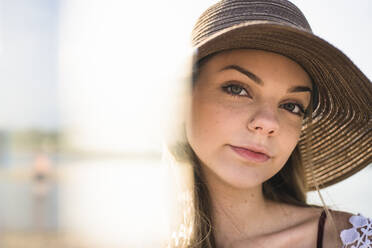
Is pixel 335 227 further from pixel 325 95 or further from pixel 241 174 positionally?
pixel 325 95

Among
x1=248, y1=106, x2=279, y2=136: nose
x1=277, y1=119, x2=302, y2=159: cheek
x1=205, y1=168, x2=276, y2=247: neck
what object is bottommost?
x1=205, y1=168, x2=276, y2=247: neck

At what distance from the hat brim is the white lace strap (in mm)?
263

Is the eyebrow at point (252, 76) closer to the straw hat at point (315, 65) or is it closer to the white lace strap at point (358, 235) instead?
the straw hat at point (315, 65)

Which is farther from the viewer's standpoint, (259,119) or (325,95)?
(325,95)

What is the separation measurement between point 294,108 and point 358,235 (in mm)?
604

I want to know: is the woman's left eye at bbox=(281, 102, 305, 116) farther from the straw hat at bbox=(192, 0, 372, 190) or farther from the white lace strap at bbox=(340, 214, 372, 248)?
the white lace strap at bbox=(340, 214, 372, 248)

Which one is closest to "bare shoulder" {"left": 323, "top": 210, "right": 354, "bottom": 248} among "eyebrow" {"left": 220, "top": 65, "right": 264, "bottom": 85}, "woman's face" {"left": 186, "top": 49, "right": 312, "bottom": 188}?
"woman's face" {"left": 186, "top": 49, "right": 312, "bottom": 188}

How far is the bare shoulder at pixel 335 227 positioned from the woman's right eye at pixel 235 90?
2.23ft

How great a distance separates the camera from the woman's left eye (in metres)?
1.97

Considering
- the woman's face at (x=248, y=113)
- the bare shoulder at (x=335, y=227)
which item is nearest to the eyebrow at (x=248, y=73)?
the woman's face at (x=248, y=113)

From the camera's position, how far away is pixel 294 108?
6.53ft

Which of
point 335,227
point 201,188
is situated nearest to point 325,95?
point 335,227

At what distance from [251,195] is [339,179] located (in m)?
0.60

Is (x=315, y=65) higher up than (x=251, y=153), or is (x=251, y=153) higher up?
(x=315, y=65)
